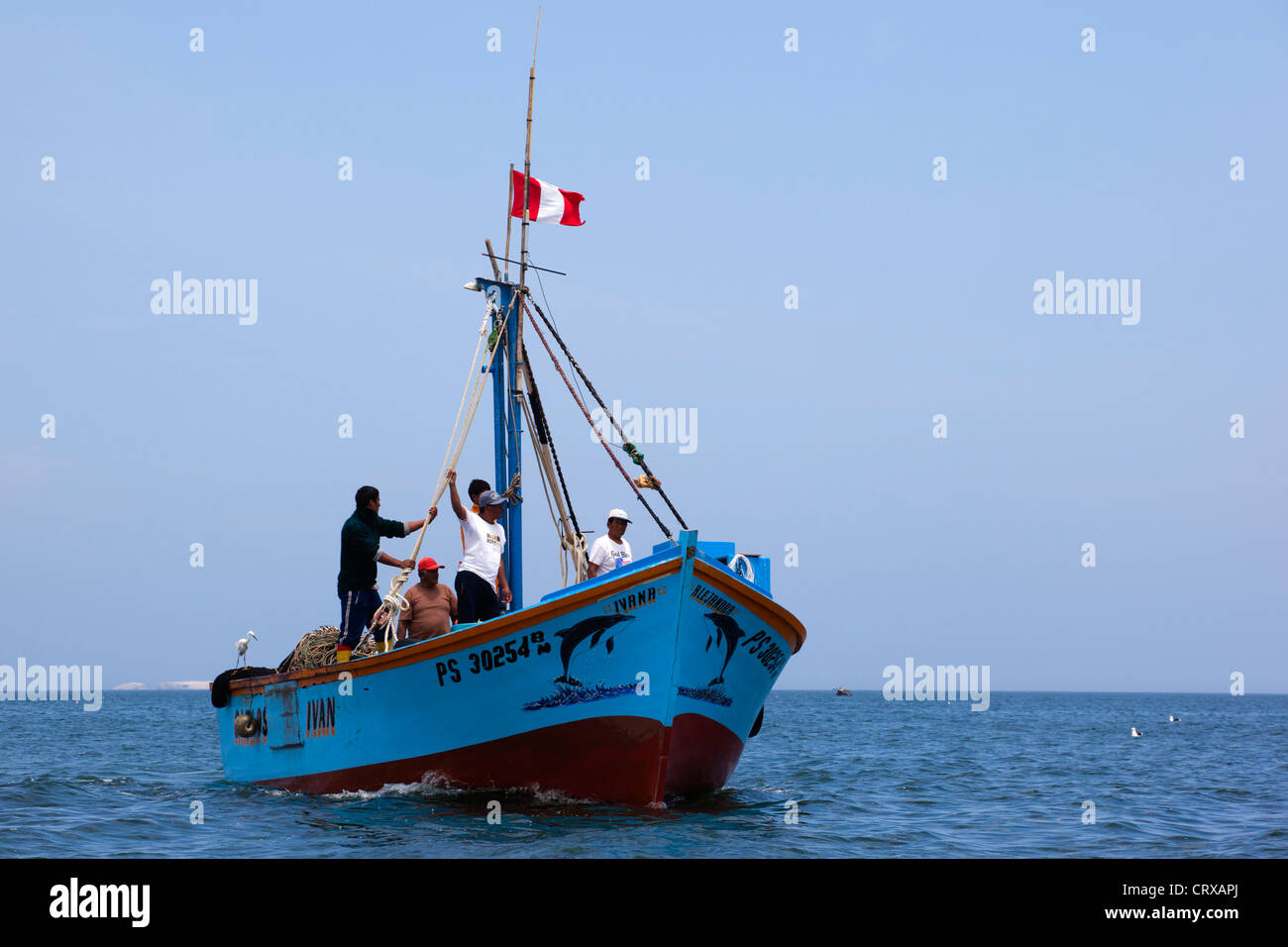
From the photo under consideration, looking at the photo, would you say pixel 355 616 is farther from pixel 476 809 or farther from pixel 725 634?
pixel 725 634

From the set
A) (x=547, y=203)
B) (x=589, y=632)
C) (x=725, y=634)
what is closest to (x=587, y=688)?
(x=589, y=632)

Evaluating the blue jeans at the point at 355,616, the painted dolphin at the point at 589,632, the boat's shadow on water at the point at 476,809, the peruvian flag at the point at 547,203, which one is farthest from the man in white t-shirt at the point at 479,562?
the peruvian flag at the point at 547,203

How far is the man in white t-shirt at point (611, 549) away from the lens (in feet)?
44.8

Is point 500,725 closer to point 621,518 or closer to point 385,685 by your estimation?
point 385,685

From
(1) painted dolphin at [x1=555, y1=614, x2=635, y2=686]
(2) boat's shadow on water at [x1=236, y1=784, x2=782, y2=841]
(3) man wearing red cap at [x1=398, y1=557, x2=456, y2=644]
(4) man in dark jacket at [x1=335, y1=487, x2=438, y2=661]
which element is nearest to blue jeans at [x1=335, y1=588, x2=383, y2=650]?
(4) man in dark jacket at [x1=335, y1=487, x2=438, y2=661]

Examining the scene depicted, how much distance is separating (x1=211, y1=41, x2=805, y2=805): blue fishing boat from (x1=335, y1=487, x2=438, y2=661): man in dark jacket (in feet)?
1.80

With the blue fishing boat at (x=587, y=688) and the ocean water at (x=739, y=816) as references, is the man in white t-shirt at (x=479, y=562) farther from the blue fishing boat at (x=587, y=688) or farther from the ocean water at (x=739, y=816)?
the ocean water at (x=739, y=816)

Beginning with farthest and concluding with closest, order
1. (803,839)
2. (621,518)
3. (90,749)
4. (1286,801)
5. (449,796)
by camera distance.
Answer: (90,749), (1286,801), (621,518), (449,796), (803,839)

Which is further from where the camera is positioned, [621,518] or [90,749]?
[90,749]

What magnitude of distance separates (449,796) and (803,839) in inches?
147

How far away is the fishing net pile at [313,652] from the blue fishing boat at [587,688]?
54 cm

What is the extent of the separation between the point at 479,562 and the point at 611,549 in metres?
1.51
